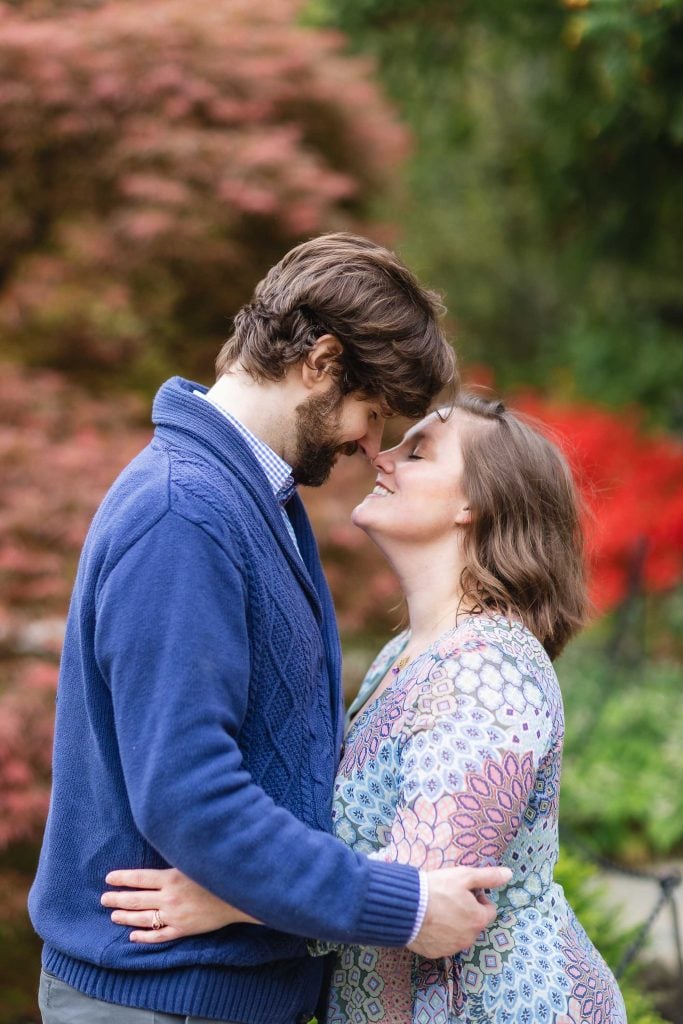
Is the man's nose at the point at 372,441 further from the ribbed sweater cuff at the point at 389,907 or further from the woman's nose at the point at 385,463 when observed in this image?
the ribbed sweater cuff at the point at 389,907

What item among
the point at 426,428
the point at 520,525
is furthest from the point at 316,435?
the point at 520,525

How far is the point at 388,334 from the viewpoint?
2.03 meters

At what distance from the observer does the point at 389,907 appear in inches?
65.4

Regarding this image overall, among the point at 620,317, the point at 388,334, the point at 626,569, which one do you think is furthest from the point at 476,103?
the point at 388,334

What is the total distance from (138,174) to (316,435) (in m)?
2.62

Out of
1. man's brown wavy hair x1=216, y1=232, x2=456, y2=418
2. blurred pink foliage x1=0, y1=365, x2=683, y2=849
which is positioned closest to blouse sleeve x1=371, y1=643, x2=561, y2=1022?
man's brown wavy hair x1=216, y1=232, x2=456, y2=418

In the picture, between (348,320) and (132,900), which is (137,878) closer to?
Result: (132,900)

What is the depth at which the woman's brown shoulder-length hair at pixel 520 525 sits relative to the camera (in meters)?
2.17

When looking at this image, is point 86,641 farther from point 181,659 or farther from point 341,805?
point 341,805

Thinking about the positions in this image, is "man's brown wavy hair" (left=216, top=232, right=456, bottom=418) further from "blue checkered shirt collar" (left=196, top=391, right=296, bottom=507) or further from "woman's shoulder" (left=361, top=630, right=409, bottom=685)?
"woman's shoulder" (left=361, top=630, right=409, bottom=685)

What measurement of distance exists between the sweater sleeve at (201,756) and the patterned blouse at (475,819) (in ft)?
0.71

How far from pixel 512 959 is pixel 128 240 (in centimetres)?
328

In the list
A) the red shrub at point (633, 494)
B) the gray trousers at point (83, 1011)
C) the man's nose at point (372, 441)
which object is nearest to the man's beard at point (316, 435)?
the man's nose at point (372, 441)

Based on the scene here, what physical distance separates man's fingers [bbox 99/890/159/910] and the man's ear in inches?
38.2
